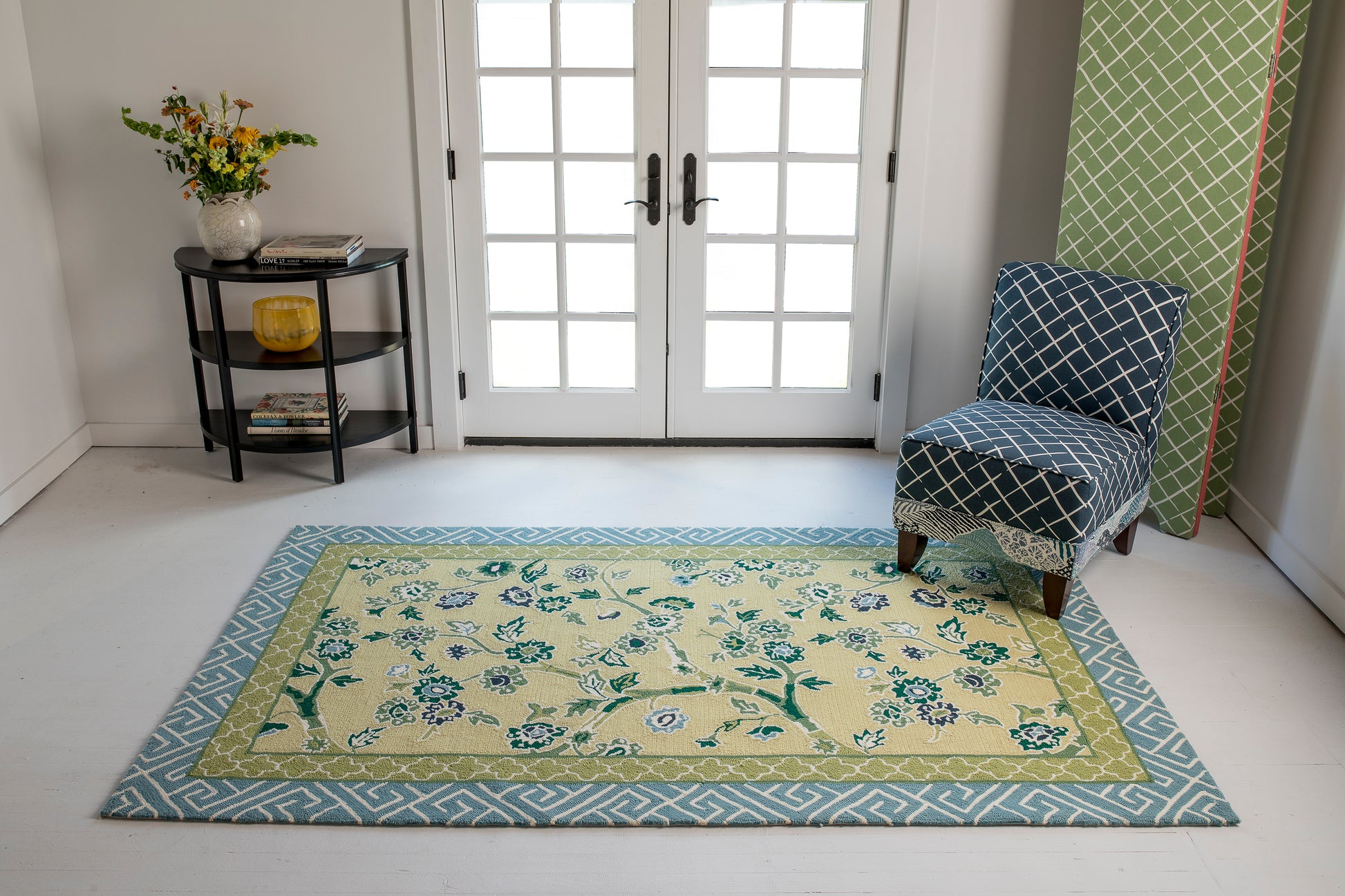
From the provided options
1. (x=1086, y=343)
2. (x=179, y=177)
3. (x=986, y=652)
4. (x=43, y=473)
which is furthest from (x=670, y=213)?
(x=43, y=473)

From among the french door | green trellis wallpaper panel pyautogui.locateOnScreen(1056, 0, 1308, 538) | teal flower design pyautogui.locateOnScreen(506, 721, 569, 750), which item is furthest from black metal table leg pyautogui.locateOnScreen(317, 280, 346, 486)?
green trellis wallpaper panel pyautogui.locateOnScreen(1056, 0, 1308, 538)

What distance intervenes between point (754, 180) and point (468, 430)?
1.44m

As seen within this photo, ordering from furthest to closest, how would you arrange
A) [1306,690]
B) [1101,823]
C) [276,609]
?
[276,609]
[1306,690]
[1101,823]

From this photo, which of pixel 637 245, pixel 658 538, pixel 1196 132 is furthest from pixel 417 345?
pixel 1196 132

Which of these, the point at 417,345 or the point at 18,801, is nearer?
the point at 18,801

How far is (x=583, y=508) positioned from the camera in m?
3.89

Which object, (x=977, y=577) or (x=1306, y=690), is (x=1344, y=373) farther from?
(x=977, y=577)

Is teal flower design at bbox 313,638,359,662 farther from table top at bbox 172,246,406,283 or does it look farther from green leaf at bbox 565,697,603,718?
table top at bbox 172,246,406,283

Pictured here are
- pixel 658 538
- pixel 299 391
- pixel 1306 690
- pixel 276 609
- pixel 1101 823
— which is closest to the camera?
pixel 1101 823

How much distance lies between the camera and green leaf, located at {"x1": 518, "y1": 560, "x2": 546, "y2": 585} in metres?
3.40

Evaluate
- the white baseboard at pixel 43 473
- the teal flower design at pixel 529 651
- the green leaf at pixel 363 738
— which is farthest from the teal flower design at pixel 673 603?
the white baseboard at pixel 43 473

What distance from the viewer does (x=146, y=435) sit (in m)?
4.39

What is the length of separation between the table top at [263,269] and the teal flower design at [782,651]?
1.88 meters

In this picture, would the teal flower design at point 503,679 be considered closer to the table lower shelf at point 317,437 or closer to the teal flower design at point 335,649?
the teal flower design at point 335,649
